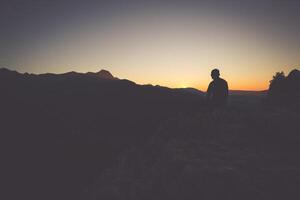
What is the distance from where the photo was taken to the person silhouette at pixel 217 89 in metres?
18.3

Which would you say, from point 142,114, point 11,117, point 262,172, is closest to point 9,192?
point 11,117

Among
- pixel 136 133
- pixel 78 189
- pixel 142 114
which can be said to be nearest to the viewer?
pixel 78 189

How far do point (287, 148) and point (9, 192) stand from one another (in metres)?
12.4

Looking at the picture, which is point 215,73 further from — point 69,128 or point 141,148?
point 69,128

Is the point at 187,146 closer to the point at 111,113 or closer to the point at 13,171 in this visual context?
the point at 111,113

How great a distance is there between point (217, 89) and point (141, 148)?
7599mm

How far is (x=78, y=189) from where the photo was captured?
12.0 metres

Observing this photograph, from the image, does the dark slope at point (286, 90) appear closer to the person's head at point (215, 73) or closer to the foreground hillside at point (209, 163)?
the person's head at point (215, 73)

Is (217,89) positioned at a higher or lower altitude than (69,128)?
higher

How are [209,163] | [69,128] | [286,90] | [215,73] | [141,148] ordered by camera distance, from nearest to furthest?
[209,163]
[141,148]
[69,128]
[215,73]
[286,90]

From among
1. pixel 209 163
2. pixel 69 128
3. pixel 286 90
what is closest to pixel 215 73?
pixel 209 163

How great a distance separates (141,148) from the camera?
1316cm

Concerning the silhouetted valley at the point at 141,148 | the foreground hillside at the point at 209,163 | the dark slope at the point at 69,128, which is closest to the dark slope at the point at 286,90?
the silhouetted valley at the point at 141,148

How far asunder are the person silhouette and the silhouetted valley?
938 millimetres
